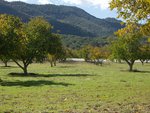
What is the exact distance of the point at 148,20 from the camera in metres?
21.2

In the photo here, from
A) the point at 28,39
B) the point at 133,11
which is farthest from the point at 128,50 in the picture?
the point at 133,11

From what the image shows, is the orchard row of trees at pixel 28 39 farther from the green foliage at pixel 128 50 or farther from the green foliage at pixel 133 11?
the green foliage at pixel 133 11

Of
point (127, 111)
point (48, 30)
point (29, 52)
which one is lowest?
point (127, 111)

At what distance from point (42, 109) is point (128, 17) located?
772 cm

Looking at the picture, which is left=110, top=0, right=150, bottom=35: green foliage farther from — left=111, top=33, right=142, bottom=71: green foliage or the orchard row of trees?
left=111, top=33, right=142, bottom=71: green foliage

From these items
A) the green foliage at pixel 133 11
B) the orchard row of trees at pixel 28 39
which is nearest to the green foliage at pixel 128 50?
the orchard row of trees at pixel 28 39

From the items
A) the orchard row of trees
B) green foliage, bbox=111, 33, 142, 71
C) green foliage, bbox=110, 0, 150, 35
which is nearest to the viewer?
green foliage, bbox=110, 0, 150, 35

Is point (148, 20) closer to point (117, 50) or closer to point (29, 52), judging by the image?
point (29, 52)

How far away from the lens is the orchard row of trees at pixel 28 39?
55.4m

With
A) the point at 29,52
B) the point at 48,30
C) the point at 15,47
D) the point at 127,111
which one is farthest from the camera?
the point at 48,30

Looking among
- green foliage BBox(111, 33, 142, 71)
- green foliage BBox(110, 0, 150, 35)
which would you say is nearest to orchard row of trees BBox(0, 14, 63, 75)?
green foliage BBox(111, 33, 142, 71)

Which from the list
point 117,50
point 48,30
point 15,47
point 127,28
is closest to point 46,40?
point 48,30

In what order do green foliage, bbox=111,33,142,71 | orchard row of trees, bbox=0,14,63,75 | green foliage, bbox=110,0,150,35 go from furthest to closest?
1. green foliage, bbox=111,33,142,71
2. orchard row of trees, bbox=0,14,63,75
3. green foliage, bbox=110,0,150,35

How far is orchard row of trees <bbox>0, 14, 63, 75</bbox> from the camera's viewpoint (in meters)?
55.4
